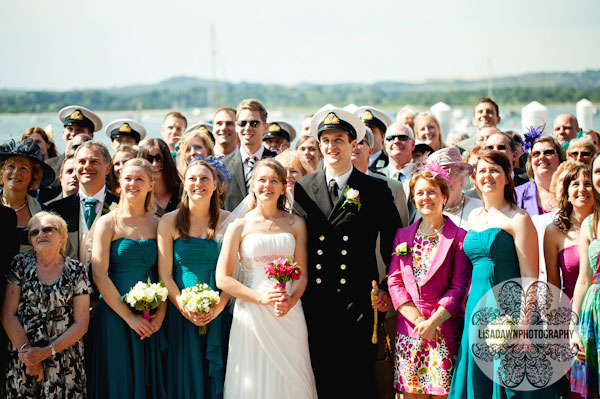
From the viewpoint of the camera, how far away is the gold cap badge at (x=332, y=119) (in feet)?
19.3

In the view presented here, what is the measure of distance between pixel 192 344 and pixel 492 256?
8.70 ft

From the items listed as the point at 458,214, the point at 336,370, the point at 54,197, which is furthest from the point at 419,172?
the point at 54,197

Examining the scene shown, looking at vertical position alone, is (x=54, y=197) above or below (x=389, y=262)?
above

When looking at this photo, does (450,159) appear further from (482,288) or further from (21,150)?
(21,150)

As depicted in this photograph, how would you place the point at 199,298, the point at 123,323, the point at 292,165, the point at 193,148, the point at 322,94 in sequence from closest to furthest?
the point at 199,298 → the point at 123,323 → the point at 292,165 → the point at 193,148 → the point at 322,94

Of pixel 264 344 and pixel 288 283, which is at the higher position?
pixel 288 283

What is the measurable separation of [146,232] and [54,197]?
2.24 meters

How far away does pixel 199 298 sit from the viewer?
211 inches

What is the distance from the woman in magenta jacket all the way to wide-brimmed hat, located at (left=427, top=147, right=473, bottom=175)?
0.39 metres

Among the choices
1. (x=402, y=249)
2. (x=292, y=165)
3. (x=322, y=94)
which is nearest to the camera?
(x=402, y=249)

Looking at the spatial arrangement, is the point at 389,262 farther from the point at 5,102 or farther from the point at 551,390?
the point at 5,102

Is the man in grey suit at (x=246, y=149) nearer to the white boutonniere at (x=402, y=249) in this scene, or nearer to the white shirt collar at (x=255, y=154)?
the white shirt collar at (x=255, y=154)

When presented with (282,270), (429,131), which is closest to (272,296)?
(282,270)

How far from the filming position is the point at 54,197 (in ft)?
24.4
